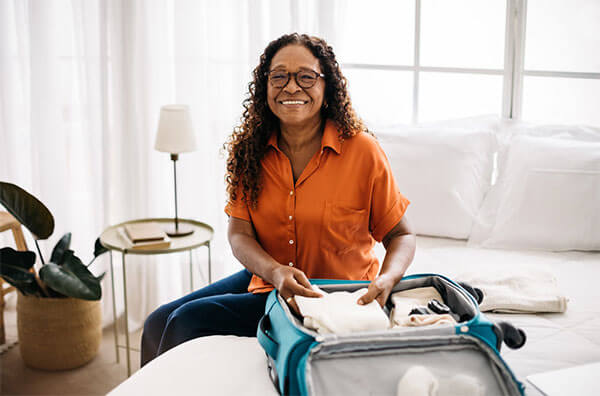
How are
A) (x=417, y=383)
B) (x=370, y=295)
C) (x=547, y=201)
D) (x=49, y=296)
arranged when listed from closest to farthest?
(x=417, y=383) → (x=370, y=295) → (x=547, y=201) → (x=49, y=296)

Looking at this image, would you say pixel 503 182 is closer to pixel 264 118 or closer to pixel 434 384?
pixel 264 118

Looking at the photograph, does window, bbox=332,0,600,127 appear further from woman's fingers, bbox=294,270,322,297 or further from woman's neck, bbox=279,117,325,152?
woman's fingers, bbox=294,270,322,297

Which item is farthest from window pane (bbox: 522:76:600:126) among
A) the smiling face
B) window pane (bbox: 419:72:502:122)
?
the smiling face

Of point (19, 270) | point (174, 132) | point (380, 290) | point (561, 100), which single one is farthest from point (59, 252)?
point (561, 100)

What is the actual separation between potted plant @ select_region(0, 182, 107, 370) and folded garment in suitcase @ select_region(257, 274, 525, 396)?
1.24m

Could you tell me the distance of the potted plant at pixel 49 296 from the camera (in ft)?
7.16

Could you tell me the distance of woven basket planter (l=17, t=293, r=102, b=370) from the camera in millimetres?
2395

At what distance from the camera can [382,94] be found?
293cm

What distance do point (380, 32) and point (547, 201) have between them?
1133mm

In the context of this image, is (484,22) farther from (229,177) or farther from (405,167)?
(229,177)

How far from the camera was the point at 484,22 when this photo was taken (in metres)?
2.68

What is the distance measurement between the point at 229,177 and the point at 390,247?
0.52 m

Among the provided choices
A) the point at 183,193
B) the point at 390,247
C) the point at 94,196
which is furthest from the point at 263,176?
the point at 94,196

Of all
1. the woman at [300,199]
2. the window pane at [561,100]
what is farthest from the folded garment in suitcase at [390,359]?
the window pane at [561,100]
